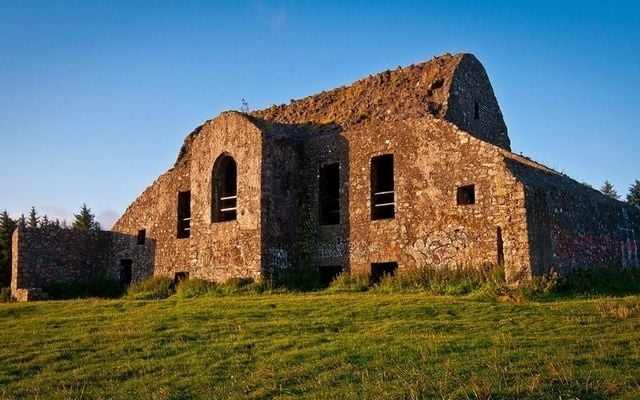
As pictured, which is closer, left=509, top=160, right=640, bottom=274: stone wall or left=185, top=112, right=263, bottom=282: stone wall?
left=509, top=160, right=640, bottom=274: stone wall

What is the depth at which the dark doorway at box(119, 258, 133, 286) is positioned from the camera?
26.3 metres

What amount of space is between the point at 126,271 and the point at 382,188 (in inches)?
457

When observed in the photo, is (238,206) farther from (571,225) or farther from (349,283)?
(571,225)

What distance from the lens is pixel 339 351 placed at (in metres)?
10.3

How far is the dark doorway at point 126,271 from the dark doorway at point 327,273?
941 cm

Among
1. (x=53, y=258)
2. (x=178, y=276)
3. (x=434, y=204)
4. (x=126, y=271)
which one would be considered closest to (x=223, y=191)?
(x=178, y=276)

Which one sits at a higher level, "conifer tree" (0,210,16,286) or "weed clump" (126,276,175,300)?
"conifer tree" (0,210,16,286)

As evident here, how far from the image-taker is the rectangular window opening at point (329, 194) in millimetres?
21378

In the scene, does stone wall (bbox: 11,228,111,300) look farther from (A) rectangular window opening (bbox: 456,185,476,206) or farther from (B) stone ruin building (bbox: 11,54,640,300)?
(A) rectangular window opening (bbox: 456,185,476,206)

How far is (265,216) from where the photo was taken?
2019cm

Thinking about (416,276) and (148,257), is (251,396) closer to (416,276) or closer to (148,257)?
(416,276)

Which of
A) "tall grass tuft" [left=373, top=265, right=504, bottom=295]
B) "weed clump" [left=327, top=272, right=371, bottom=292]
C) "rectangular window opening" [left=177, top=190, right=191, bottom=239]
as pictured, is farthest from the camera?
"rectangular window opening" [left=177, top=190, right=191, bottom=239]

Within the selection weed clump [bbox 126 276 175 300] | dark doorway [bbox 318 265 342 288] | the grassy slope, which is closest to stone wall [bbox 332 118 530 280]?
dark doorway [bbox 318 265 342 288]

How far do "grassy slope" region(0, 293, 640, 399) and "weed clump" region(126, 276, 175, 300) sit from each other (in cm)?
692
